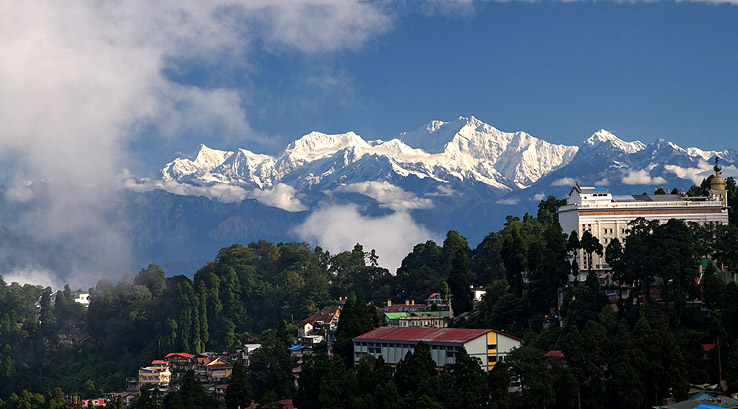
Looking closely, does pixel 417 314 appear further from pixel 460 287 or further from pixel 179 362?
pixel 179 362

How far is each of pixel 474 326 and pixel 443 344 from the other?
13509mm

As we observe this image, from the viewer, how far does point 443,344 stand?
6719 centimetres

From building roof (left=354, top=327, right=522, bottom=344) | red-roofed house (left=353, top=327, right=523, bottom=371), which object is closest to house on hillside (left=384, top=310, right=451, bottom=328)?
building roof (left=354, top=327, right=522, bottom=344)

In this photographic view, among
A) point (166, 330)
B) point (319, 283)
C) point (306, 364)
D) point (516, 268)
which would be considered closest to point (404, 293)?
point (319, 283)

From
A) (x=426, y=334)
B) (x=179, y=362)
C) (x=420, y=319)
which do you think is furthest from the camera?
(x=179, y=362)

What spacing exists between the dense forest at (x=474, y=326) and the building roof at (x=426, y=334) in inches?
90.0

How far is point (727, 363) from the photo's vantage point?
184 feet

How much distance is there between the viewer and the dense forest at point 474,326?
59031 millimetres

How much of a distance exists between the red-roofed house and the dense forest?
1.93 m

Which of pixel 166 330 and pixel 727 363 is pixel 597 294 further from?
pixel 166 330

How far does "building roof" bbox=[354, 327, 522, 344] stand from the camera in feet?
221

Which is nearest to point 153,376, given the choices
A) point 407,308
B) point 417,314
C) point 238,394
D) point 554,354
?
point 407,308

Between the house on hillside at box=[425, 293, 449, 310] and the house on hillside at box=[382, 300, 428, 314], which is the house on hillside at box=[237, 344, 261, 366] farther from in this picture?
the house on hillside at box=[425, 293, 449, 310]

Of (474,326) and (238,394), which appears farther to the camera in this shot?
(474,326)
